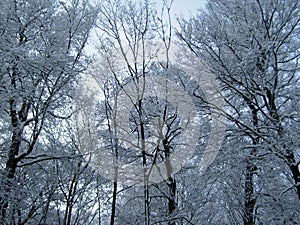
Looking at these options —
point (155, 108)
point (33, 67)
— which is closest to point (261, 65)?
point (155, 108)

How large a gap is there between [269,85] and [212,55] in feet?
3.73

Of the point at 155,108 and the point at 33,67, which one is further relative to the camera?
the point at 155,108

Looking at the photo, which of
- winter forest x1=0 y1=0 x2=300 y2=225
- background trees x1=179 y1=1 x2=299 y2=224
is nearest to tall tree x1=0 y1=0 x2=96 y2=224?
winter forest x1=0 y1=0 x2=300 y2=225

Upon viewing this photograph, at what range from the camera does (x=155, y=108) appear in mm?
8344

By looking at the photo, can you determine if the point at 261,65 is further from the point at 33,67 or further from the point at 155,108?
the point at 33,67

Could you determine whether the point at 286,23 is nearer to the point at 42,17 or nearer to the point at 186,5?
the point at 186,5

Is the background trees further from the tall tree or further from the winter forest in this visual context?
the tall tree

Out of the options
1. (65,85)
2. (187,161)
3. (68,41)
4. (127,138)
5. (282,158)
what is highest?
(68,41)

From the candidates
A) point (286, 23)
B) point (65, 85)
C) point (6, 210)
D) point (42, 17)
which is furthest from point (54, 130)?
point (286, 23)

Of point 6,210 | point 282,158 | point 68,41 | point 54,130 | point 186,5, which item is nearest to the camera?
point 282,158

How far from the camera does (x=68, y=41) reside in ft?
23.7

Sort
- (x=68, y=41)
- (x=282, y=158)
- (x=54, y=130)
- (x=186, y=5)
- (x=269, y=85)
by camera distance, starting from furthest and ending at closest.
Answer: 1. (x=54, y=130)
2. (x=68, y=41)
3. (x=186, y=5)
4. (x=269, y=85)
5. (x=282, y=158)

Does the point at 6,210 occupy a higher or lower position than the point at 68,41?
lower

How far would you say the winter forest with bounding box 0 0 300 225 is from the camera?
5.46 m
